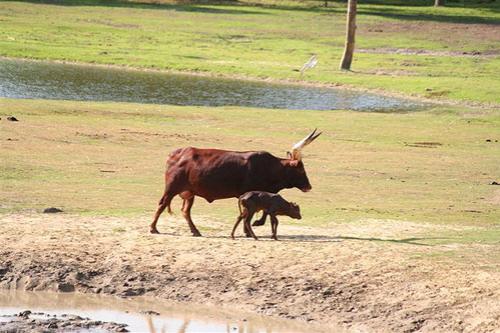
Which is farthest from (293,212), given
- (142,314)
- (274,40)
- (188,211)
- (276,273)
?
(274,40)

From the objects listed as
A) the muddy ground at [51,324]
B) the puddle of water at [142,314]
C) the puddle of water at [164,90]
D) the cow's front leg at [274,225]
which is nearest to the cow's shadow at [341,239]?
the cow's front leg at [274,225]

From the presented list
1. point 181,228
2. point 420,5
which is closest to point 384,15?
point 420,5

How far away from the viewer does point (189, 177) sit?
1596 cm

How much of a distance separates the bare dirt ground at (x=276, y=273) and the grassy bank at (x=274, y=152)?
1.82 metres

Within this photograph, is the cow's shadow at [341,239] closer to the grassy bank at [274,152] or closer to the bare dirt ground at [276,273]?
the bare dirt ground at [276,273]

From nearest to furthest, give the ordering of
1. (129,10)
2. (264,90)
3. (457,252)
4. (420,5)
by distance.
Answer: (457,252)
(264,90)
(129,10)
(420,5)

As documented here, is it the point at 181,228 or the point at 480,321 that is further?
the point at 181,228

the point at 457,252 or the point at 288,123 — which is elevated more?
the point at 457,252

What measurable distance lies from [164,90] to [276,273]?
2556 cm

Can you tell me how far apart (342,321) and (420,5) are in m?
67.6

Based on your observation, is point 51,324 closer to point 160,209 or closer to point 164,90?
point 160,209

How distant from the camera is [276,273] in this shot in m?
14.0

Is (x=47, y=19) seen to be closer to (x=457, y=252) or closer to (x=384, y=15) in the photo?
(x=384, y=15)

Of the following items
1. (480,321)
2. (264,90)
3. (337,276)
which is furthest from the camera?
(264,90)
